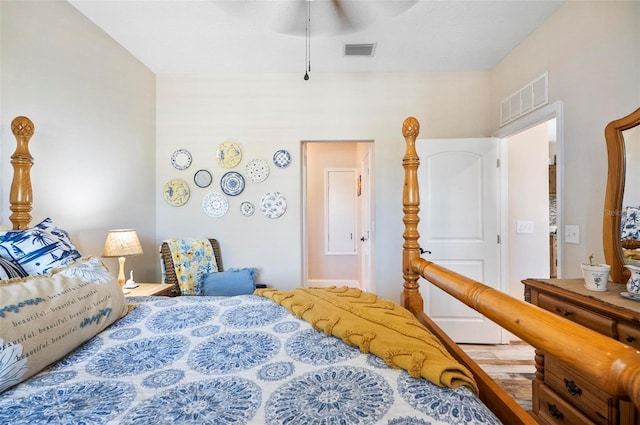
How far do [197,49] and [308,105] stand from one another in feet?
3.74

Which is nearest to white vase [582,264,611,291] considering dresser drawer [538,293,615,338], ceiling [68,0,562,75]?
dresser drawer [538,293,615,338]

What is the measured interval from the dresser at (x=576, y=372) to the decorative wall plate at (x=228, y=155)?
269 cm

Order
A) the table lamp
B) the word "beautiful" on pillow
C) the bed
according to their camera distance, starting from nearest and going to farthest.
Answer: the bed
the word "beautiful" on pillow
the table lamp

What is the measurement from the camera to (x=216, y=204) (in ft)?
9.75

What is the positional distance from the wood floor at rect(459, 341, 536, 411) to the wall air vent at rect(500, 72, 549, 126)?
211 centimetres

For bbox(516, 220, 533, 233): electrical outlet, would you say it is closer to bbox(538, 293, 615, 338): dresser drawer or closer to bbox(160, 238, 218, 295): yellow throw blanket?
bbox(538, 293, 615, 338): dresser drawer

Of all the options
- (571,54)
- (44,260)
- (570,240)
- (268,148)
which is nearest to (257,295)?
(44,260)

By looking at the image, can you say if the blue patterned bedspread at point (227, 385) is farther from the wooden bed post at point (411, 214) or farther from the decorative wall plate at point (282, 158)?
the decorative wall plate at point (282, 158)

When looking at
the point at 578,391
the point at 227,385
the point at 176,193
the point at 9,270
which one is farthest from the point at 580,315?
the point at 176,193

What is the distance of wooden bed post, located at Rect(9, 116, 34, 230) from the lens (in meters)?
1.53

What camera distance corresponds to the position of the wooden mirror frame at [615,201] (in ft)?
4.68

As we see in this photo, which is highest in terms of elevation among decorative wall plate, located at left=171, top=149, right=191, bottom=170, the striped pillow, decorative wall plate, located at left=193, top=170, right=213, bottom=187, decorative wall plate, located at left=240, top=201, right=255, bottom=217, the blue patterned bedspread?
decorative wall plate, located at left=171, top=149, right=191, bottom=170

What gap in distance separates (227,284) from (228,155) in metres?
1.34

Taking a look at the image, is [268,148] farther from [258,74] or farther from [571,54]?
[571,54]
